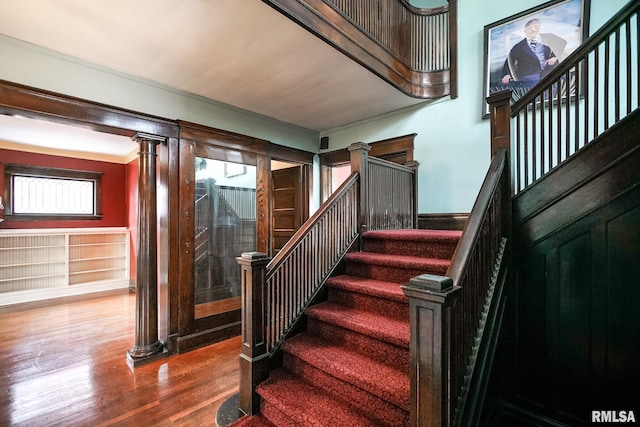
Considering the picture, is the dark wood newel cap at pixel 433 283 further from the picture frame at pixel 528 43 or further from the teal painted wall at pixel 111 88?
the teal painted wall at pixel 111 88

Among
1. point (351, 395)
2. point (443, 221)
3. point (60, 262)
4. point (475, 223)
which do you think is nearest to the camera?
point (475, 223)

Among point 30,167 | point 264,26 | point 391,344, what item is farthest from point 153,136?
point 30,167

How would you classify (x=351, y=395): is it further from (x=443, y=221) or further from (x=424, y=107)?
(x=424, y=107)

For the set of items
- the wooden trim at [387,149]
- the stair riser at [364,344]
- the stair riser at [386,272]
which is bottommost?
the stair riser at [364,344]

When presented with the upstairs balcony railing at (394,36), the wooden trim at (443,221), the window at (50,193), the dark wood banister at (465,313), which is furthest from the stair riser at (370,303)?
the window at (50,193)

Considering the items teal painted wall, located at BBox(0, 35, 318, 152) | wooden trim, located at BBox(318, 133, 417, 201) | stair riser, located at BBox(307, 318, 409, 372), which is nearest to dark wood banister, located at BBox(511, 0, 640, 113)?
wooden trim, located at BBox(318, 133, 417, 201)

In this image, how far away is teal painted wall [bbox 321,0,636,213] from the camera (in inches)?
127

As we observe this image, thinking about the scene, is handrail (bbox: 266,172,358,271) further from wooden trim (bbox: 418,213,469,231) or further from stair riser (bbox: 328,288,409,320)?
wooden trim (bbox: 418,213,469,231)

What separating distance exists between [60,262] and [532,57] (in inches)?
303

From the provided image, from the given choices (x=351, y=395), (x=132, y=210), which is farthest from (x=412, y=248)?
(x=132, y=210)

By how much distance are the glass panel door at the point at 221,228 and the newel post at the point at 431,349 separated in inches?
109

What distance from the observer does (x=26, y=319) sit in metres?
4.09

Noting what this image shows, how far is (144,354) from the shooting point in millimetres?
2842

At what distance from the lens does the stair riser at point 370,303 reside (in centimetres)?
207
